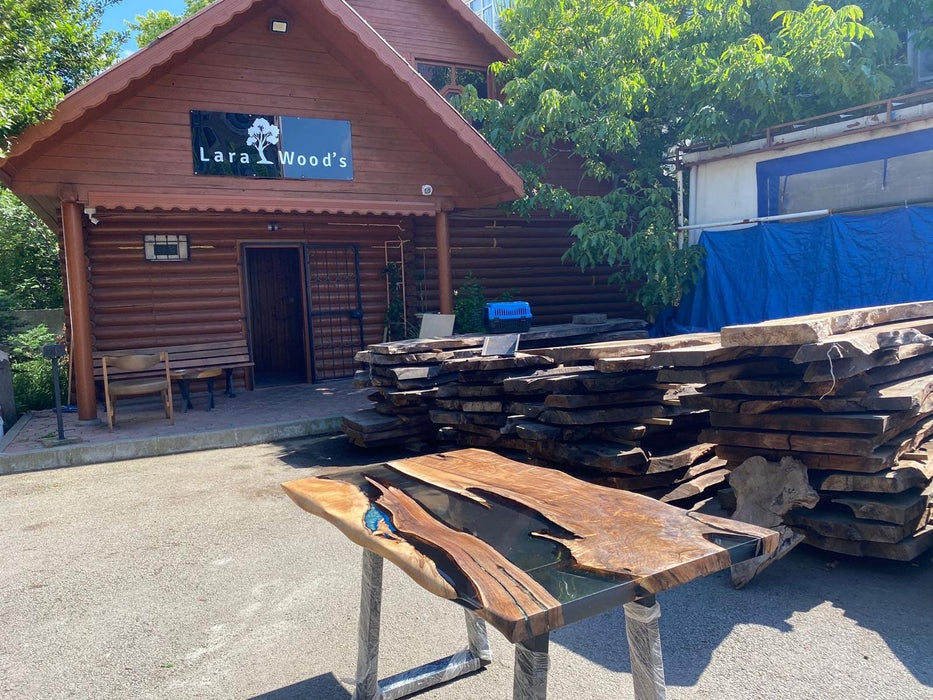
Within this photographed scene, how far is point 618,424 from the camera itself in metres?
5.48

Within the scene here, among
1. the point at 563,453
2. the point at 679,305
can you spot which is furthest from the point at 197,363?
the point at 679,305

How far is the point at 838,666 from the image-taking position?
10.8ft

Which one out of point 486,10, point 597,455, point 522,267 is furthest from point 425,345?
point 486,10

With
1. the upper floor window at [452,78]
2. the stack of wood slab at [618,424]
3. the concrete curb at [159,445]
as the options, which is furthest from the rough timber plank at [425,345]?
the upper floor window at [452,78]

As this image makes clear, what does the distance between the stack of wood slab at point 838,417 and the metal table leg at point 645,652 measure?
242cm

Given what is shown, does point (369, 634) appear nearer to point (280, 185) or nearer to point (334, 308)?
point (280, 185)

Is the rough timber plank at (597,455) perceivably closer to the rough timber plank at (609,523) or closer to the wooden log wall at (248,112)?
the rough timber plank at (609,523)

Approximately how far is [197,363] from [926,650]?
9.59 metres

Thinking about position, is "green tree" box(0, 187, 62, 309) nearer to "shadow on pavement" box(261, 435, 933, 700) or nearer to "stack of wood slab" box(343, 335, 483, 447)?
"stack of wood slab" box(343, 335, 483, 447)

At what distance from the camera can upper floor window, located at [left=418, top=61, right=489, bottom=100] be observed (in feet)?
47.0

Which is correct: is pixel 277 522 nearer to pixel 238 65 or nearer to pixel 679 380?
pixel 679 380

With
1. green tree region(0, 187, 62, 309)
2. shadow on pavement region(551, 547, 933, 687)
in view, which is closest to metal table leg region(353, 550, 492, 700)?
shadow on pavement region(551, 547, 933, 687)

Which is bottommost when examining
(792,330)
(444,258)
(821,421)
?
(821,421)

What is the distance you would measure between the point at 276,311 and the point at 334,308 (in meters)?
2.77
